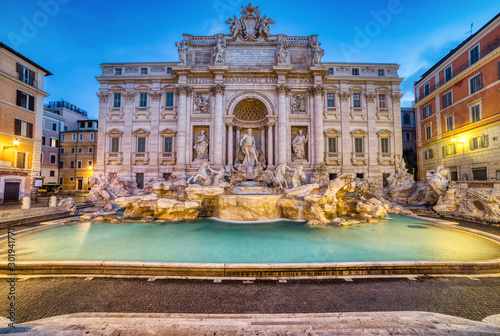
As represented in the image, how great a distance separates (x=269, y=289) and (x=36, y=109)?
25775mm

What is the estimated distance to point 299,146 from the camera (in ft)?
64.3

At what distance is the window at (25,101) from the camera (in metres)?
17.6

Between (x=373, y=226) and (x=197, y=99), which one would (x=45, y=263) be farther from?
(x=197, y=99)

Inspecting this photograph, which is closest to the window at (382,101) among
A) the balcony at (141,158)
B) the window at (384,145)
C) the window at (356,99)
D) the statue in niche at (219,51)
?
the window at (356,99)

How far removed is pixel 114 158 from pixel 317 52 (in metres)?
21.7

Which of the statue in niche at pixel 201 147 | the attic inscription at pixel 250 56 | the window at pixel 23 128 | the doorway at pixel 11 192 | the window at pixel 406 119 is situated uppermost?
the attic inscription at pixel 250 56

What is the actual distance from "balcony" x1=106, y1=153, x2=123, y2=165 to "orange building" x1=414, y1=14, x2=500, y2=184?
91.3 ft

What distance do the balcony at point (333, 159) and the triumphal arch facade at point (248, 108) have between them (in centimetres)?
9

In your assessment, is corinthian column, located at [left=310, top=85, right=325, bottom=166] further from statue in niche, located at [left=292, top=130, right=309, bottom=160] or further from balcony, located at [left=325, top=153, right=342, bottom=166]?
statue in niche, located at [left=292, top=130, right=309, bottom=160]

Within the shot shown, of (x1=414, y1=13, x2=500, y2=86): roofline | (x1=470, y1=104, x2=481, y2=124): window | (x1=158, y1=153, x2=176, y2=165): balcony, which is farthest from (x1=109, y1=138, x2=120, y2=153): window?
(x1=414, y1=13, x2=500, y2=86): roofline

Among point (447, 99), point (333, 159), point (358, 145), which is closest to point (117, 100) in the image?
point (333, 159)

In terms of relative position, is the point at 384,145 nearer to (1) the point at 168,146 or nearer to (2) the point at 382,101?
(2) the point at 382,101

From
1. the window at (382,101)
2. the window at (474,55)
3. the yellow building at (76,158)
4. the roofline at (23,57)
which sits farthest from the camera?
the yellow building at (76,158)

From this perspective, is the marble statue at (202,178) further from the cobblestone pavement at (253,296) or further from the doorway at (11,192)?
the doorway at (11,192)
